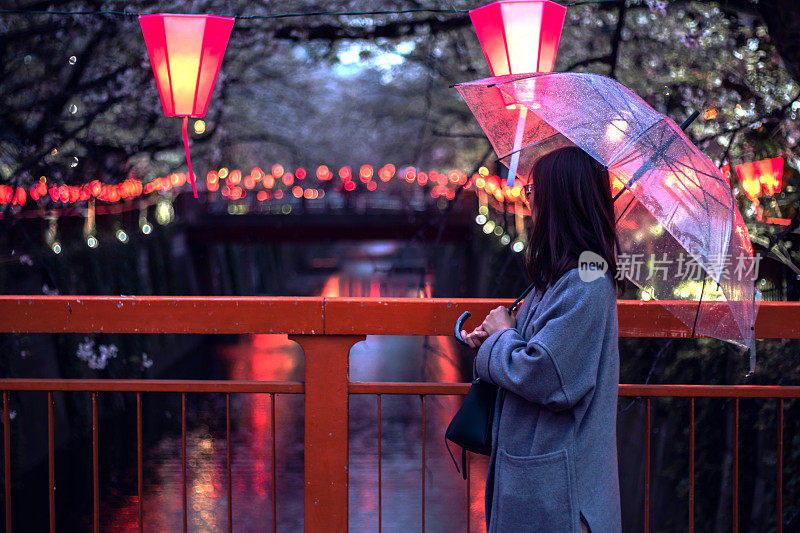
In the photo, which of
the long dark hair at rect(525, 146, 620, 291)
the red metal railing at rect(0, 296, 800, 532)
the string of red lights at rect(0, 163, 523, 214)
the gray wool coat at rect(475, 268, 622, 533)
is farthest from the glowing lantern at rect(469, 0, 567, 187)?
the string of red lights at rect(0, 163, 523, 214)

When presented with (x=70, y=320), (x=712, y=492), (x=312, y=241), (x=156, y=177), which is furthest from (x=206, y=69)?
(x=312, y=241)

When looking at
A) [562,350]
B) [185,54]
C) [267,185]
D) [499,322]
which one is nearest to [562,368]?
[562,350]

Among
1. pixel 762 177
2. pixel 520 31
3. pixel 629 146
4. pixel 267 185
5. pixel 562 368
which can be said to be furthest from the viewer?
pixel 267 185

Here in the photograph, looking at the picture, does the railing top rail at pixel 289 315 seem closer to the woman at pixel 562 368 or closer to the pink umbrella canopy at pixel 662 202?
the pink umbrella canopy at pixel 662 202

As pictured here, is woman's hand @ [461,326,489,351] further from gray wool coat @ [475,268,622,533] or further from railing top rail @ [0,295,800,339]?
railing top rail @ [0,295,800,339]

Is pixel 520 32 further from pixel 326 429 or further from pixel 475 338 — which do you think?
pixel 475 338

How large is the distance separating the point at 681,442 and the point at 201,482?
6701 mm

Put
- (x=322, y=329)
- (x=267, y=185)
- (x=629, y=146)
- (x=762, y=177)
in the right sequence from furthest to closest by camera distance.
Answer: (x=267, y=185)
(x=762, y=177)
(x=322, y=329)
(x=629, y=146)

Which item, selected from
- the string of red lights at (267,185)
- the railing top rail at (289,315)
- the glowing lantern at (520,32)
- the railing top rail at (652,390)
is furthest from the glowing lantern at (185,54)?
the string of red lights at (267,185)

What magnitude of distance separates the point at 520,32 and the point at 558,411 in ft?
11.4

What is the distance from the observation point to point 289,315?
271cm

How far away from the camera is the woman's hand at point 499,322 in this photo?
2066 mm

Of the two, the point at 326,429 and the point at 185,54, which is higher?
the point at 185,54

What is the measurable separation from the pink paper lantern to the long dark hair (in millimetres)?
3105
